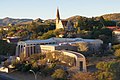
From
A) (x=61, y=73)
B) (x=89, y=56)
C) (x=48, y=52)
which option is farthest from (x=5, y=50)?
(x=61, y=73)

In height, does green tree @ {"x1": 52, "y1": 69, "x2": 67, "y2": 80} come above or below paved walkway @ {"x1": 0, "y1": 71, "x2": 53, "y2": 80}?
above

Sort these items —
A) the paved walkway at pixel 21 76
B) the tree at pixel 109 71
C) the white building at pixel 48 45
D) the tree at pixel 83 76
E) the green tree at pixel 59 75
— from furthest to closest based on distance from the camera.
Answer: the white building at pixel 48 45 → the paved walkway at pixel 21 76 → the green tree at pixel 59 75 → the tree at pixel 83 76 → the tree at pixel 109 71

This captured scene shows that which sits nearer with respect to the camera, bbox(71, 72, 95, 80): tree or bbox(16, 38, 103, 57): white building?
bbox(71, 72, 95, 80): tree

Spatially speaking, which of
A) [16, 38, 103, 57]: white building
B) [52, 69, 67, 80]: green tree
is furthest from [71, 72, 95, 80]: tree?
[16, 38, 103, 57]: white building

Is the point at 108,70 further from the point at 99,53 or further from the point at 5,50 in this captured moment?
the point at 5,50

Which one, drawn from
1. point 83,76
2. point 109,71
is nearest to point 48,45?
point 83,76

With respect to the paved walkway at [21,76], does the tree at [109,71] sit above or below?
above

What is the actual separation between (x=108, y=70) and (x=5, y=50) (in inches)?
1047

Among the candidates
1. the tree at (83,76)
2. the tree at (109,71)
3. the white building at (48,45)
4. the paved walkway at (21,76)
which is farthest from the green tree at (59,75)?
the white building at (48,45)

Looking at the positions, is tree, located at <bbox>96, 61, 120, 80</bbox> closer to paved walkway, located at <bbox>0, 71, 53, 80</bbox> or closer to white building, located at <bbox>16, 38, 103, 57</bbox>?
paved walkway, located at <bbox>0, 71, 53, 80</bbox>


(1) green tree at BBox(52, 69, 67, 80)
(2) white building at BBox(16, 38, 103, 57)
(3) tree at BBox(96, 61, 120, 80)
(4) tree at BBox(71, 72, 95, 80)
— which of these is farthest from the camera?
(2) white building at BBox(16, 38, 103, 57)

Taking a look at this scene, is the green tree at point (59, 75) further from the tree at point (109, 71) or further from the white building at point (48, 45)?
the white building at point (48, 45)

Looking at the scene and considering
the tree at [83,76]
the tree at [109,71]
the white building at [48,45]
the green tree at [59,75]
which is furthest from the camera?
the white building at [48,45]

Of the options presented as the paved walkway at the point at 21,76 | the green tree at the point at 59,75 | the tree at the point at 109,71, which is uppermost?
the tree at the point at 109,71
